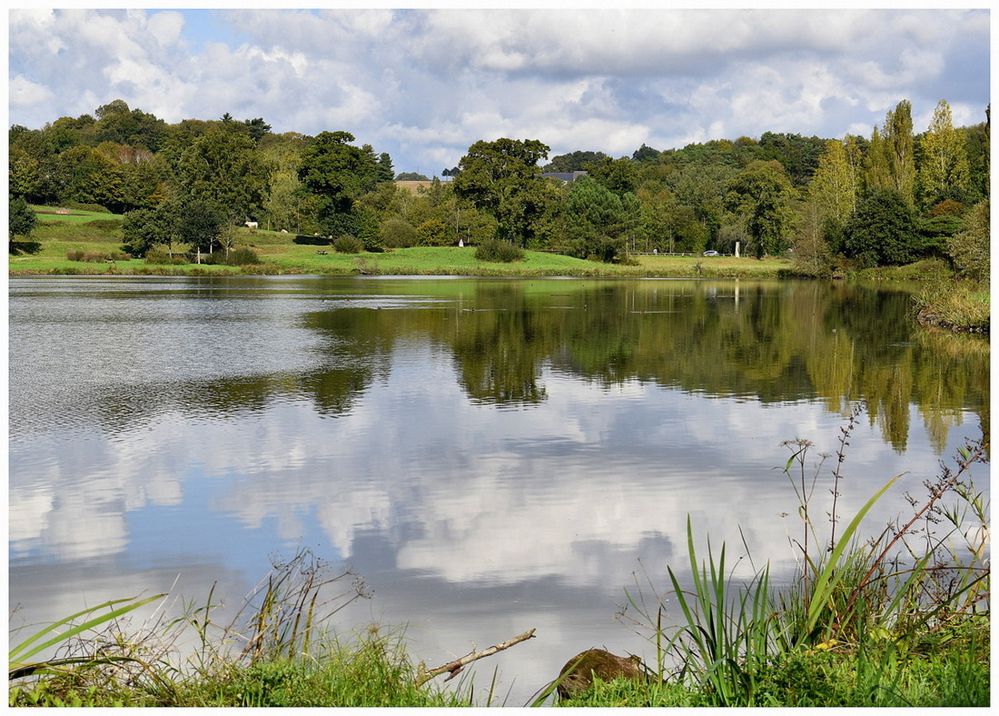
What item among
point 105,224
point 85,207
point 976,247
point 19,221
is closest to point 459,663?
point 976,247

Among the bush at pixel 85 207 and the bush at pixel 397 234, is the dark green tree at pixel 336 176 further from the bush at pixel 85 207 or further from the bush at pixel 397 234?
the bush at pixel 85 207

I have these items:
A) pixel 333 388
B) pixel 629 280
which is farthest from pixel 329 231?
pixel 333 388

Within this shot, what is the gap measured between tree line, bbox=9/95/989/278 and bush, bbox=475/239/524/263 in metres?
4.58

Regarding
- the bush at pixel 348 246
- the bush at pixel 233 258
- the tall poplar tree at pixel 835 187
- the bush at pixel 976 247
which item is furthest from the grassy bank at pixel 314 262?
the bush at pixel 976 247

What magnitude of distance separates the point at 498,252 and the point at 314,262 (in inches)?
517

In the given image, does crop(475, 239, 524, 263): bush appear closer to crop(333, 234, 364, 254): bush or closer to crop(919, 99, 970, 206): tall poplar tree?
crop(333, 234, 364, 254): bush

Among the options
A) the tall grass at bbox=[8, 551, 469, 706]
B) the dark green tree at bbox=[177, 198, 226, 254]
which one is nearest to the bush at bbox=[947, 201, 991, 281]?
the tall grass at bbox=[8, 551, 469, 706]

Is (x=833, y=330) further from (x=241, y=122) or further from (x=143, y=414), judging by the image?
(x=241, y=122)

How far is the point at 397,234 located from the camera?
79.1 metres

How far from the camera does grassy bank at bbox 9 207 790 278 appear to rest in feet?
216

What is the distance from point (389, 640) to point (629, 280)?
196ft

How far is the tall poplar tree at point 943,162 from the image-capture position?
66.9 meters

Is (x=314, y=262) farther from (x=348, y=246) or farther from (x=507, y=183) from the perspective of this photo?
(x=507, y=183)

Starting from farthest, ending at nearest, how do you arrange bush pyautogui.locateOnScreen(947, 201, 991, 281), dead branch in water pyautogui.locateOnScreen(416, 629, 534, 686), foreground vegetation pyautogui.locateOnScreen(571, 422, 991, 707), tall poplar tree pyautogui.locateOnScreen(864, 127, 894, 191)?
1. tall poplar tree pyautogui.locateOnScreen(864, 127, 894, 191)
2. bush pyautogui.locateOnScreen(947, 201, 991, 281)
3. dead branch in water pyautogui.locateOnScreen(416, 629, 534, 686)
4. foreground vegetation pyautogui.locateOnScreen(571, 422, 991, 707)
